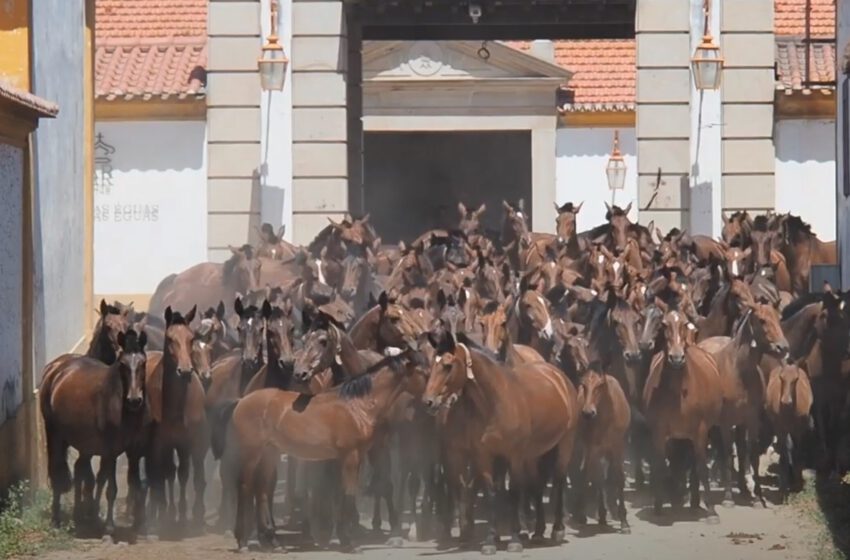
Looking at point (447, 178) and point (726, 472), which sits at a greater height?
point (447, 178)

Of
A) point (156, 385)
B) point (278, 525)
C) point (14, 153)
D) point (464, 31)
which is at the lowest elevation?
point (278, 525)

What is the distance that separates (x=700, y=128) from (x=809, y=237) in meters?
2.50

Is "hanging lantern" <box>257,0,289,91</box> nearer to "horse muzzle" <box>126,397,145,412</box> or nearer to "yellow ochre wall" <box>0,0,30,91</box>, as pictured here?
"yellow ochre wall" <box>0,0,30,91</box>

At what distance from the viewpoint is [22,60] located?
1994 centimetres

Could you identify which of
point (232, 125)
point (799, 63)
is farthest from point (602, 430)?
point (799, 63)

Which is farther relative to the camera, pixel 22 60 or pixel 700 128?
pixel 700 128

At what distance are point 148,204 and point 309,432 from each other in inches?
601

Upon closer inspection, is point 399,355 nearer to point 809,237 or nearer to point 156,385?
point 156,385

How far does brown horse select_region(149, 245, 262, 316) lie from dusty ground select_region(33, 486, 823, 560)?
6.25 metres

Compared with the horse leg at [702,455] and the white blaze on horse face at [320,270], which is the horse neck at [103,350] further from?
the horse leg at [702,455]

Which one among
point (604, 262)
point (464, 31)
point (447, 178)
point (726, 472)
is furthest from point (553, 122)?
point (726, 472)

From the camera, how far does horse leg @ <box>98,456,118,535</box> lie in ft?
59.0

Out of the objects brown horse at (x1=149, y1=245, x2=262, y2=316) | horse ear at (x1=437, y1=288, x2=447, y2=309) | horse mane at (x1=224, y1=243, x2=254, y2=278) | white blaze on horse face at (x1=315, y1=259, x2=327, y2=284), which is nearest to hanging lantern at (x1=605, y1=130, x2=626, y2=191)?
brown horse at (x1=149, y1=245, x2=262, y2=316)

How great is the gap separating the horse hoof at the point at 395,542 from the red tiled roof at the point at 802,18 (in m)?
18.4
